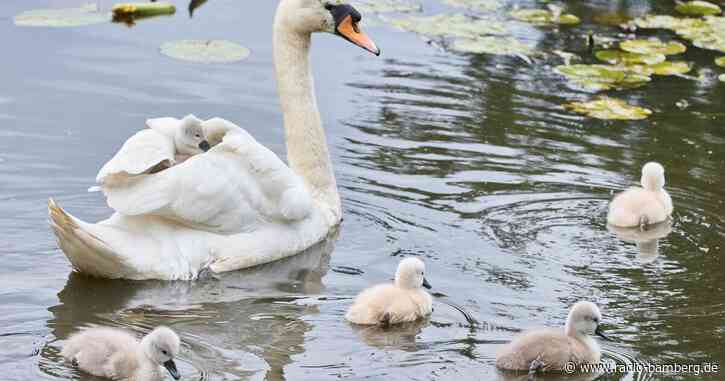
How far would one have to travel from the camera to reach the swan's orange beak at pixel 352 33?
35.3 feet

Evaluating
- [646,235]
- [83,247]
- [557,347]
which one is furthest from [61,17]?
[557,347]

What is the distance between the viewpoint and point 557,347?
7.84 meters

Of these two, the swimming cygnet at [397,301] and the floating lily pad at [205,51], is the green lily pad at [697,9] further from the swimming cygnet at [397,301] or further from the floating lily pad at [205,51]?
the swimming cygnet at [397,301]

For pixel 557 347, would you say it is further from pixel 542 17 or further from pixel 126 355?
pixel 542 17

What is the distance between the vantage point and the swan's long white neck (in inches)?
417

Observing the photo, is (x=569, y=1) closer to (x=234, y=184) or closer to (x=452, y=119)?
(x=452, y=119)

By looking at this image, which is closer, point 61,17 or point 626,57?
point 61,17

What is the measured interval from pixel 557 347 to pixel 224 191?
2.47 m

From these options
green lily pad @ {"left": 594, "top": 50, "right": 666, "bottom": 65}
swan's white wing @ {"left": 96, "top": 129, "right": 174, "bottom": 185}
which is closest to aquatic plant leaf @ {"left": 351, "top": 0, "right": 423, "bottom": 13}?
green lily pad @ {"left": 594, "top": 50, "right": 666, "bottom": 65}

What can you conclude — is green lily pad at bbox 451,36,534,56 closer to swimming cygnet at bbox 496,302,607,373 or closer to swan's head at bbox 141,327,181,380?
swimming cygnet at bbox 496,302,607,373

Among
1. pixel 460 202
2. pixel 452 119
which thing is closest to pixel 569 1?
pixel 452 119

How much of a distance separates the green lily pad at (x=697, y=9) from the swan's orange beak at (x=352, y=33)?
799cm

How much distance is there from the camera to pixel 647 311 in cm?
890

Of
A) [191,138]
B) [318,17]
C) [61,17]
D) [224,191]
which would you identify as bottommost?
[61,17]
